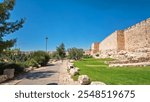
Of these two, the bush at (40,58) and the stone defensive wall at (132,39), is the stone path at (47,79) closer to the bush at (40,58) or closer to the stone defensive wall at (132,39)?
the bush at (40,58)

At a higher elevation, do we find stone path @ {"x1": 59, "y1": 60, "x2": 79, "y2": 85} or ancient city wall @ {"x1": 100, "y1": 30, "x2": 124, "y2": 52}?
ancient city wall @ {"x1": 100, "y1": 30, "x2": 124, "y2": 52}

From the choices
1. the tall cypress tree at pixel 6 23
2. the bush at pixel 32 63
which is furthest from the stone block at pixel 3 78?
the bush at pixel 32 63

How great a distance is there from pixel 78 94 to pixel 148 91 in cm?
128

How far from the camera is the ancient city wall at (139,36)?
22.4m

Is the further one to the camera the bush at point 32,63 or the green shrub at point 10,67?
the bush at point 32,63

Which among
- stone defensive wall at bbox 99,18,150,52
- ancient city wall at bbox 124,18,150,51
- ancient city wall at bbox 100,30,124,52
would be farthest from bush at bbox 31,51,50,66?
ancient city wall at bbox 100,30,124,52

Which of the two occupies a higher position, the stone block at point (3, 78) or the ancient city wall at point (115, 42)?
the ancient city wall at point (115, 42)

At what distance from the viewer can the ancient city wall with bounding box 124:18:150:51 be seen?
73.6ft

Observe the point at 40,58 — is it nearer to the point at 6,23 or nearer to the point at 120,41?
the point at 6,23

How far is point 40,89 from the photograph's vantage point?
4.47 m

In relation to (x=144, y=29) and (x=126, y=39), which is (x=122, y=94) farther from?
(x=126, y=39)

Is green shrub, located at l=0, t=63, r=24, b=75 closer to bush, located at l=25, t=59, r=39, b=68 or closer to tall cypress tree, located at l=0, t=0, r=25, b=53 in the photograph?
tall cypress tree, located at l=0, t=0, r=25, b=53

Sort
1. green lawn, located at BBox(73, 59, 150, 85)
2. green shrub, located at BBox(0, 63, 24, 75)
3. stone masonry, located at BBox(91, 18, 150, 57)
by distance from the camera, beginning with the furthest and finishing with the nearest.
→ stone masonry, located at BBox(91, 18, 150, 57)
green shrub, located at BBox(0, 63, 24, 75)
green lawn, located at BBox(73, 59, 150, 85)

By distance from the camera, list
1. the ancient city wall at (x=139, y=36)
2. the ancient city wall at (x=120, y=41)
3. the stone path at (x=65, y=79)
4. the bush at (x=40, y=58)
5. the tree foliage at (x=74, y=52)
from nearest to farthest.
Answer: the stone path at (x=65, y=79)
the tree foliage at (x=74, y=52)
the bush at (x=40, y=58)
the ancient city wall at (x=139, y=36)
the ancient city wall at (x=120, y=41)
